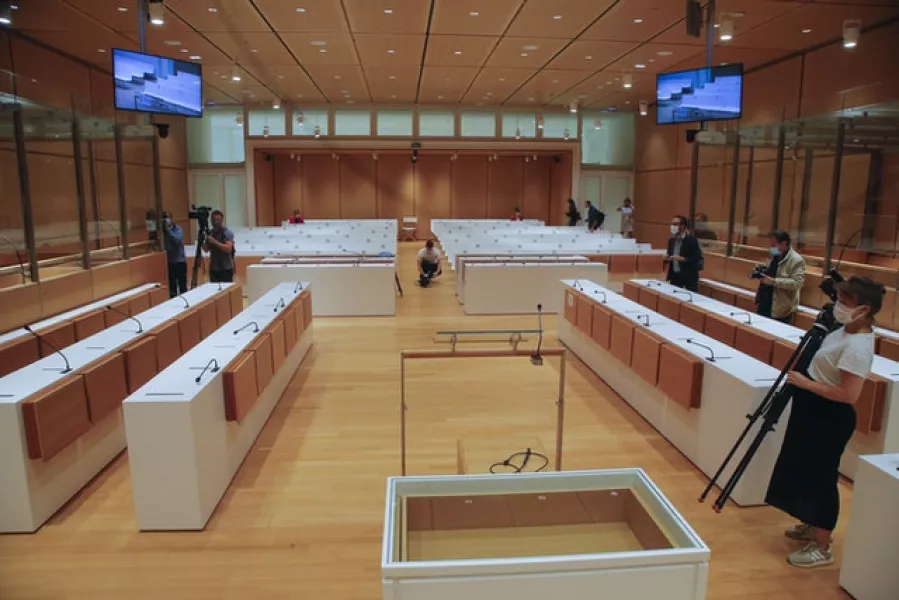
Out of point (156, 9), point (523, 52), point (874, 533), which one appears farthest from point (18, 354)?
point (523, 52)

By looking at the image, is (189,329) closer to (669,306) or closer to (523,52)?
(669,306)

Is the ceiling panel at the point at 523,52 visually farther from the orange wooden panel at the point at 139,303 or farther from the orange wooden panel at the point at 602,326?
the orange wooden panel at the point at 139,303

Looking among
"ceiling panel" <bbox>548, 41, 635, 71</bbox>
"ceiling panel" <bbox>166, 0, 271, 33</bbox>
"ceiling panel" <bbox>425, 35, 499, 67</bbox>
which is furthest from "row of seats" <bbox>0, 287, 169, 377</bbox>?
"ceiling panel" <bbox>548, 41, 635, 71</bbox>

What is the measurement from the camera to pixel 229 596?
323 centimetres

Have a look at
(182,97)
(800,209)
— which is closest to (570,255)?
(800,209)

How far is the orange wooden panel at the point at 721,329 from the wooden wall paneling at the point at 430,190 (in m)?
19.0

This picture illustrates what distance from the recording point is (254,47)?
12.4 meters

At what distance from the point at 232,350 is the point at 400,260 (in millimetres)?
12662

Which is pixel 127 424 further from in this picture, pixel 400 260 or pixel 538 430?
pixel 400 260

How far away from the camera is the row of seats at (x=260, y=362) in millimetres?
4320

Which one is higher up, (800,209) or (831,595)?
(800,209)

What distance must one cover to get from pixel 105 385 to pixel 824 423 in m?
4.64

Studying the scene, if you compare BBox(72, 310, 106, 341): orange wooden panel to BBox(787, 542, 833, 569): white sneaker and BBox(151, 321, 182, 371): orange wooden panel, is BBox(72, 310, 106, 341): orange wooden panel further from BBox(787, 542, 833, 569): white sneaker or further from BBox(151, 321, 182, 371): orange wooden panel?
BBox(787, 542, 833, 569): white sneaker

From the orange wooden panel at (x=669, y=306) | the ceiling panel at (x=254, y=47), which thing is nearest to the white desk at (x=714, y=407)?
the orange wooden panel at (x=669, y=306)
